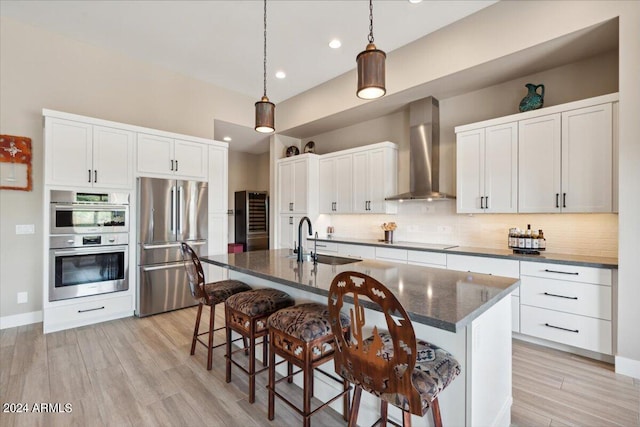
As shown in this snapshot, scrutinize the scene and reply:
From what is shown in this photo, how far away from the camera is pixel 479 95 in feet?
12.6

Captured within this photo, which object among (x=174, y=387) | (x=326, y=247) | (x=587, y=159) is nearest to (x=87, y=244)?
(x=174, y=387)

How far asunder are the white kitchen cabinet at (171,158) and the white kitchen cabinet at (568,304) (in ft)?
14.4

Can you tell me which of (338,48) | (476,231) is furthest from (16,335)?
(476,231)

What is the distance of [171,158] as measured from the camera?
415 cm

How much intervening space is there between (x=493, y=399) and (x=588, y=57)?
11.8ft

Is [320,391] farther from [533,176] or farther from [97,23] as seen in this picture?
[97,23]

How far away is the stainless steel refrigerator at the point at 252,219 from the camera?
6953mm

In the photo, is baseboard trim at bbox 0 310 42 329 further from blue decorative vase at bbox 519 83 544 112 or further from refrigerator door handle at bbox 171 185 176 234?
blue decorative vase at bbox 519 83 544 112

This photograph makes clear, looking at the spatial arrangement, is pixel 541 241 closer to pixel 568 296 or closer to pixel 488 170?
pixel 568 296

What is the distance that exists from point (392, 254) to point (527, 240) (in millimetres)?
1550

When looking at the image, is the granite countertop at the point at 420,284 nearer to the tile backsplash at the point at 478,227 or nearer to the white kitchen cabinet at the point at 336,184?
the tile backsplash at the point at 478,227

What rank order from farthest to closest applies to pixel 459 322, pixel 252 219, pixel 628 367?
pixel 252 219 → pixel 628 367 → pixel 459 322

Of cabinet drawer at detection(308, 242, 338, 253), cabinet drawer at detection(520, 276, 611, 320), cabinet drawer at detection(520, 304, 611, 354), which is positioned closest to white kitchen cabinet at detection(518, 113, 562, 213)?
cabinet drawer at detection(520, 276, 611, 320)

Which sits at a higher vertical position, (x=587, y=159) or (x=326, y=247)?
(x=587, y=159)
